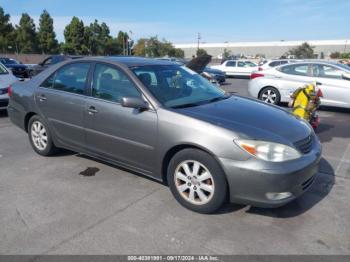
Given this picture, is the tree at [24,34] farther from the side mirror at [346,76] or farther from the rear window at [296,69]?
the side mirror at [346,76]

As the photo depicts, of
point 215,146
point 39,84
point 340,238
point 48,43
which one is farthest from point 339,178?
point 48,43

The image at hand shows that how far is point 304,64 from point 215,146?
7.92m

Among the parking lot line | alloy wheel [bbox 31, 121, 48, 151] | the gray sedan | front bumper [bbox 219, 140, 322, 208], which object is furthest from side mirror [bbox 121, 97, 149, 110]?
the parking lot line

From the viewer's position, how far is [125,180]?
430 centimetres

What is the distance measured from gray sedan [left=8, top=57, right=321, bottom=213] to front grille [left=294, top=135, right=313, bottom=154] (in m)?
0.01

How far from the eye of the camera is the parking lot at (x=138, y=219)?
114 inches

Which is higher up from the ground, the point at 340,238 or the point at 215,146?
the point at 215,146

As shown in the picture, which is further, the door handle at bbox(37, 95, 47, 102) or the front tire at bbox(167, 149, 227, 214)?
the door handle at bbox(37, 95, 47, 102)

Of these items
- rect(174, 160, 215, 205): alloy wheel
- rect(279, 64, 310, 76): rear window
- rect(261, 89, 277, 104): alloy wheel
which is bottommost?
rect(174, 160, 215, 205): alloy wheel

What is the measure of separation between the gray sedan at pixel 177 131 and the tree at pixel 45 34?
60.4 meters

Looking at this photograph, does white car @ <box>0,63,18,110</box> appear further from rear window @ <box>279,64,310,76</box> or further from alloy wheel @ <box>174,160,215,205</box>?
rear window @ <box>279,64,310,76</box>

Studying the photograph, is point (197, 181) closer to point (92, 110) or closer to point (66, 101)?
point (92, 110)

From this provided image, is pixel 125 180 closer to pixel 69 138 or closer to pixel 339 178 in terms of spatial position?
pixel 69 138

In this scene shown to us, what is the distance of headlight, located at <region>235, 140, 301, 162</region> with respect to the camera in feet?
10.2
